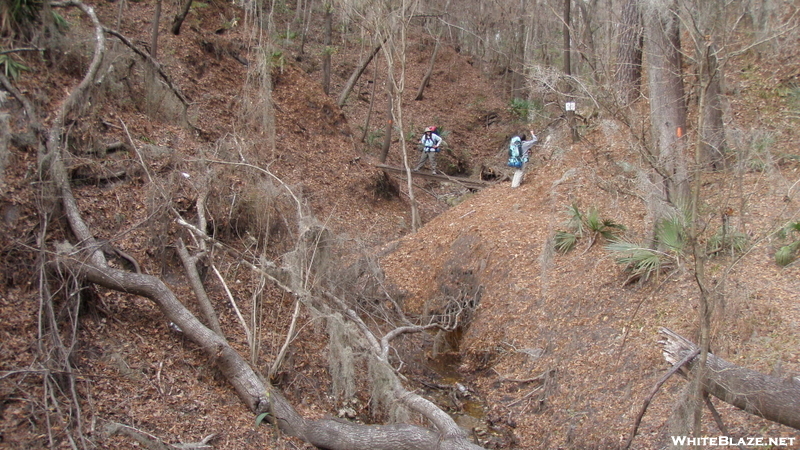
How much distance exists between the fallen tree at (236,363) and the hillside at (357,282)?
177 mm

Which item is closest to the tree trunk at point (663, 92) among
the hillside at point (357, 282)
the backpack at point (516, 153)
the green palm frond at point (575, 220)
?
the hillside at point (357, 282)

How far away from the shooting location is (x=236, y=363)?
21.4ft

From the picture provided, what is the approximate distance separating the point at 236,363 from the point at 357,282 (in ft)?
10.2

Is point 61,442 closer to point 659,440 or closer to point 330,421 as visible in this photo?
point 330,421

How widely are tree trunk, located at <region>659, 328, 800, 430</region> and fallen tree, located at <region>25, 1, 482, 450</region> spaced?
233cm

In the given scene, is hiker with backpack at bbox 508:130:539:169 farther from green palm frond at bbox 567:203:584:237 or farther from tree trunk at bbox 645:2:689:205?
tree trunk at bbox 645:2:689:205

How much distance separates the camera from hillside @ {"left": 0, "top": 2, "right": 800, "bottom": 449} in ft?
18.9

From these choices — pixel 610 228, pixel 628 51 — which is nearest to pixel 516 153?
pixel 628 51

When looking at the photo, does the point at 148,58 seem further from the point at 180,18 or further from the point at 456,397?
the point at 456,397

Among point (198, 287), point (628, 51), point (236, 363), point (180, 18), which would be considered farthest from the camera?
point (180, 18)

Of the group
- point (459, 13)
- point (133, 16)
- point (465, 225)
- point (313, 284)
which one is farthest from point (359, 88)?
point (313, 284)

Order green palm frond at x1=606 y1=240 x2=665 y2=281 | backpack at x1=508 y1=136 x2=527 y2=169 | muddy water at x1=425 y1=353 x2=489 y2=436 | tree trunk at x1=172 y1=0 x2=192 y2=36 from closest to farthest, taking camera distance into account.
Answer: muddy water at x1=425 y1=353 x2=489 y2=436 → green palm frond at x1=606 y1=240 x2=665 y2=281 → backpack at x1=508 y1=136 x2=527 y2=169 → tree trunk at x1=172 y1=0 x2=192 y2=36

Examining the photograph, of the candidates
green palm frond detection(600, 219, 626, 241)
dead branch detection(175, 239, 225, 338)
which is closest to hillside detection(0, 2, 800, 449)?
green palm frond detection(600, 219, 626, 241)

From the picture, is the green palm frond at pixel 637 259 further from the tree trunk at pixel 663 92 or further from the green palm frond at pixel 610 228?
the tree trunk at pixel 663 92
